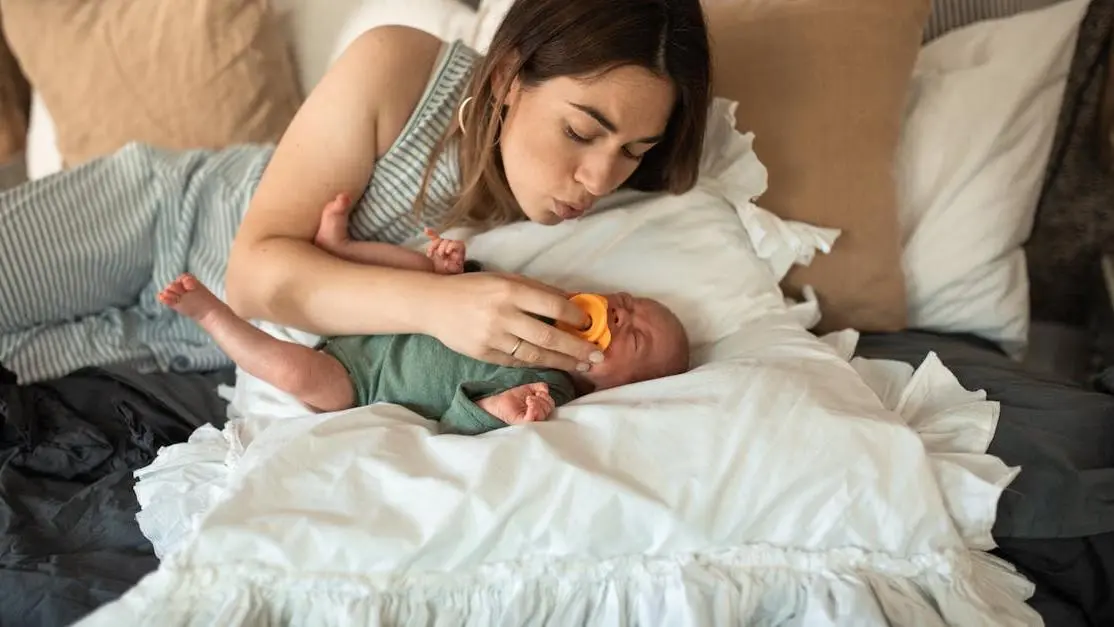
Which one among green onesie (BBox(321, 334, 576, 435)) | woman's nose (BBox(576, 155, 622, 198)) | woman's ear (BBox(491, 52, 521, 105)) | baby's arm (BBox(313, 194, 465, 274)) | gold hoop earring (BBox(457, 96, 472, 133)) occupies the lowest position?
green onesie (BBox(321, 334, 576, 435))

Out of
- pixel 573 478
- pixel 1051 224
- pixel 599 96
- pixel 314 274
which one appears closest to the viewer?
pixel 573 478

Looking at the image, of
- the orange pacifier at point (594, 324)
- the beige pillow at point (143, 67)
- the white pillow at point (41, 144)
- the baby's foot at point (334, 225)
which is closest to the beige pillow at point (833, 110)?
the orange pacifier at point (594, 324)

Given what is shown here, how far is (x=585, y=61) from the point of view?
100 centimetres

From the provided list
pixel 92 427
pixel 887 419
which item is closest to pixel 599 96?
pixel 887 419

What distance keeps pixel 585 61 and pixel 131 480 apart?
0.77m

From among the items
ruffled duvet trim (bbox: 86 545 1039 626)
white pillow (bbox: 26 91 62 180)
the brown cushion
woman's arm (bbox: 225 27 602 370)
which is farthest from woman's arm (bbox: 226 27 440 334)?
the brown cushion

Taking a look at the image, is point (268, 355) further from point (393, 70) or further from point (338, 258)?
point (393, 70)

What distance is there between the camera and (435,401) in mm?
1084

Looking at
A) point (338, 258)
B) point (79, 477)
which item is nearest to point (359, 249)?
point (338, 258)

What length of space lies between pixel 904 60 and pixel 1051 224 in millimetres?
493

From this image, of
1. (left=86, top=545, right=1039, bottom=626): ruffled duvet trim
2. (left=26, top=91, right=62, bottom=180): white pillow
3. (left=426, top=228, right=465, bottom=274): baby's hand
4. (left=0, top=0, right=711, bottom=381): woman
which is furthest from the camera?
(left=26, top=91, right=62, bottom=180): white pillow

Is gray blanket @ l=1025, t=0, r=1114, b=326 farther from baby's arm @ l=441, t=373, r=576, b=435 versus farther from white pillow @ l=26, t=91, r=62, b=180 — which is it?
white pillow @ l=26, t=91, r=62, b=180

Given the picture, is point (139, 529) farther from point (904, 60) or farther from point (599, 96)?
point (904, 60)

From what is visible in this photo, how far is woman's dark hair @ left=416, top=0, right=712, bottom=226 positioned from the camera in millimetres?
1008
